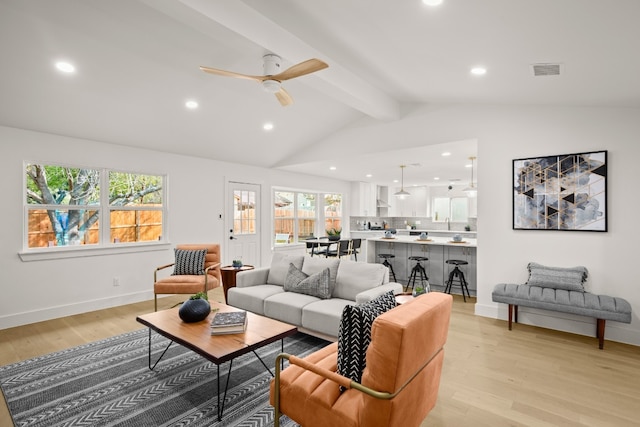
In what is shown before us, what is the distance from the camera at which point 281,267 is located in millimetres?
4262

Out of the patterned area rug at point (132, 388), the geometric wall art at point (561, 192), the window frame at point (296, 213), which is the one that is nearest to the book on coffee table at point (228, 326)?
the patterned area rug at point (132, 388)

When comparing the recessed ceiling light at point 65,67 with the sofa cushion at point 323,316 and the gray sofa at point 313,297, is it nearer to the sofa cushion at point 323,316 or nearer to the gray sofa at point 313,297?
the gray sofa at point 313,297

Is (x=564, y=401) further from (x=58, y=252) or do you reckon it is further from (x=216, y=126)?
(x=58, y=252)

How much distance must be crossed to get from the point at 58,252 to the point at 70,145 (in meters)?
1.46

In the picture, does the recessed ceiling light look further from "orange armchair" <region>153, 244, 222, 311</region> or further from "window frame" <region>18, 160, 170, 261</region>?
"orange armchair" <region>153, 244, 222, 311</region>

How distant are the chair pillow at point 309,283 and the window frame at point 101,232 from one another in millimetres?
2700

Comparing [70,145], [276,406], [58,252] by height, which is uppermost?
[70,145]

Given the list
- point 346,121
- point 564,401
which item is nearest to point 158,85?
point 346,121

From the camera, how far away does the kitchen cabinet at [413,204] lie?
10.9 meters

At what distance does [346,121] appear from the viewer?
5.89 metres

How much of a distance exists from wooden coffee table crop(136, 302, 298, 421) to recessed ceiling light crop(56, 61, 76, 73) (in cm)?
268

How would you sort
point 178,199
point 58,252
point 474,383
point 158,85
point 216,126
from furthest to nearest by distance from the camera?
1. point 178,199
2. point 216,126
3. point 58,252
4. point 158,85
5. point 474,383

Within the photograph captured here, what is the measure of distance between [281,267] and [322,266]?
0.69 meters

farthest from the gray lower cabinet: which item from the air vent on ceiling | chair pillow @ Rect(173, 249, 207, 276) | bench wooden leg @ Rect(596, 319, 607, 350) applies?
chair pillow @ Rect(173, 249, 207, 276)
